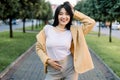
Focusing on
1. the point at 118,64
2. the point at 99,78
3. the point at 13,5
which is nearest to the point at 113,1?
the point at 118,64

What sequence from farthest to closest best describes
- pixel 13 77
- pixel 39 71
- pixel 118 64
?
1. pixel 118 64
2. pixel 39 71
3. pixel 13 77

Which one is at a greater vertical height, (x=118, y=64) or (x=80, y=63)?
(x=80, y=63)

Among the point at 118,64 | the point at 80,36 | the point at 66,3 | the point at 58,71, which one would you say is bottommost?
the point at 118,64

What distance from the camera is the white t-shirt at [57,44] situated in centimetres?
534

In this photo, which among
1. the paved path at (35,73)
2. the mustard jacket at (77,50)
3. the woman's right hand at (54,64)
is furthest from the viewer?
the paved path at (35,73)

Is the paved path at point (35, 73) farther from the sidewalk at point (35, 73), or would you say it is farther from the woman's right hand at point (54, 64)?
the woman's right hand at point (54, 64)

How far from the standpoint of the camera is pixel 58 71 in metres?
5.39

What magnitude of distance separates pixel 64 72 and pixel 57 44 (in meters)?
0.38

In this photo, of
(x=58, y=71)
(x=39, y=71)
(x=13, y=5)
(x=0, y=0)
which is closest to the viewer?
(x=58, y=71)

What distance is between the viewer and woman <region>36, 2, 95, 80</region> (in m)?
5.36

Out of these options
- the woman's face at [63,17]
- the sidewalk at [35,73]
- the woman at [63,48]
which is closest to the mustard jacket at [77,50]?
the woman at [63,48]

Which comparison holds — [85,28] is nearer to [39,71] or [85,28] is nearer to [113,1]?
[39,71]

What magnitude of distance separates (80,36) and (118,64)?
11381 millimetres

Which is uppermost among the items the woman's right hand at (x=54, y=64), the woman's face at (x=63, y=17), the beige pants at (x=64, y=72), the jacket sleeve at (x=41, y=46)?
the woman's face at (x=63, y=17)
